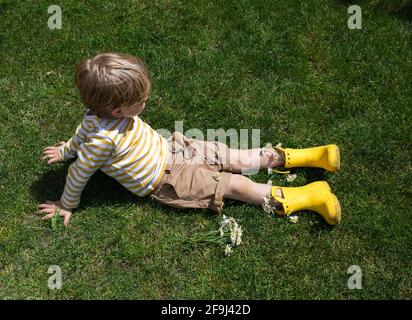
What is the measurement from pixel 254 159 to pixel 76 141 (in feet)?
3.68

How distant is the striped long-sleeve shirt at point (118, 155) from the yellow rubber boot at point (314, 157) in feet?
2.69

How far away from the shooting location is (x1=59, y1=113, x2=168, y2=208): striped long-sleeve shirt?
2.78m

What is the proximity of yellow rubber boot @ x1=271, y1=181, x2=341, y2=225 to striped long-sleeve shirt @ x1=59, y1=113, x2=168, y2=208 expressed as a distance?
0.76 metres

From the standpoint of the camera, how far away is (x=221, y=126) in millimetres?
3641

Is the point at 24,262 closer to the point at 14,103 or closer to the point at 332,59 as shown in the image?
the point at 14,103

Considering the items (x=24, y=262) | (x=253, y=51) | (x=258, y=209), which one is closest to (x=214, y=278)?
(x=258, y=209)

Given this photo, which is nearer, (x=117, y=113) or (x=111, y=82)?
(x=111, y=82)
